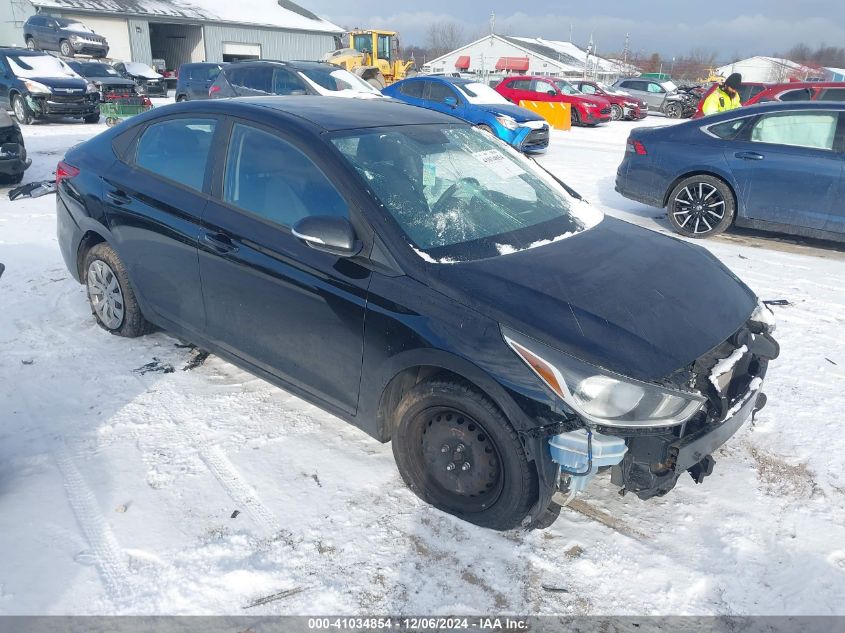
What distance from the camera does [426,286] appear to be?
2717 millimetres

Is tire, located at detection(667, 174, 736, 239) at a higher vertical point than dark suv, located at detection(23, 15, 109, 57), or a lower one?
lower

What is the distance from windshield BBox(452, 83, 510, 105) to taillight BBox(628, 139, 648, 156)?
259 inches

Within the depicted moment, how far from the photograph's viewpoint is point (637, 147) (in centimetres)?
786

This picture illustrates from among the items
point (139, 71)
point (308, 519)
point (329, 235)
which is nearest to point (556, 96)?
point (139, 71)

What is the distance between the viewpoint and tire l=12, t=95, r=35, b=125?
570 inches

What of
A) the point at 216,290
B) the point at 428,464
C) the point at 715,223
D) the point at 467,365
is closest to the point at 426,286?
the point at 467,365

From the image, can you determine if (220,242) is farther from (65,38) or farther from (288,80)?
(65,38)

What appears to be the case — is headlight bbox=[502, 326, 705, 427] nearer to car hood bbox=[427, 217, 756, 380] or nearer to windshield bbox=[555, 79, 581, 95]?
car hood bbox=[427, 217, 756, 380]

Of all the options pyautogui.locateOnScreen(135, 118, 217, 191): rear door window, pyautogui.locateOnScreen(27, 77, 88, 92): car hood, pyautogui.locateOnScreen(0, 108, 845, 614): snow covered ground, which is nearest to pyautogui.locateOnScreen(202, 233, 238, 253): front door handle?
pyautogui.locateOnScreen(135, 118, 217, 191): rear door window

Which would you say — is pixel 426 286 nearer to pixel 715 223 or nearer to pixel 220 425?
pixel 220 425

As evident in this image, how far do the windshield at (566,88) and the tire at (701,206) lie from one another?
15.1 m

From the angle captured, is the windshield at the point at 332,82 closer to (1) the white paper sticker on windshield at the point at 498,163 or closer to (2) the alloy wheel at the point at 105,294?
(2) the alloy wheel at the point at 105,294

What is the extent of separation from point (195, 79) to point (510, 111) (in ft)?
37.1

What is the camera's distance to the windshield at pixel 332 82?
11.9 metres
